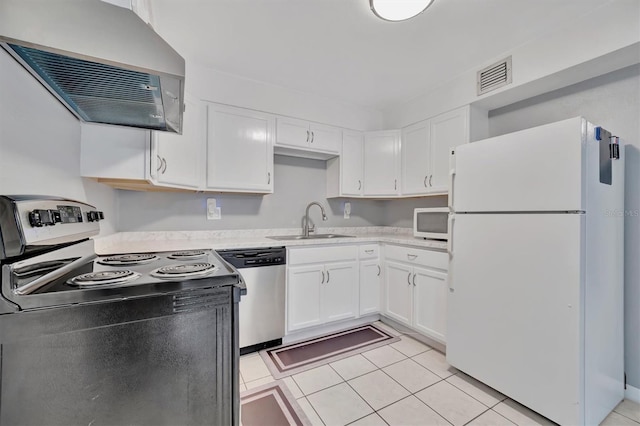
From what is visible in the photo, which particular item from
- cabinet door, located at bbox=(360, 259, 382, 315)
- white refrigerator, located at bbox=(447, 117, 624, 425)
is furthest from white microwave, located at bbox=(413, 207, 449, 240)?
cabinet door, located at bbox=(360, 259, 382, 315)

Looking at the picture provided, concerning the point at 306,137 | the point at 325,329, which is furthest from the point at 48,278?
the point at 306,137

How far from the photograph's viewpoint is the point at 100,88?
1.04m

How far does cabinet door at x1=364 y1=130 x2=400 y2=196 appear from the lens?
3.01 meters

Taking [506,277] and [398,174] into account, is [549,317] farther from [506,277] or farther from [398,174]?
[398,174]

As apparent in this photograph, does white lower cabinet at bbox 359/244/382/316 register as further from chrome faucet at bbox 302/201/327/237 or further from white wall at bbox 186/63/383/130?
white wall at bbox 186/63/383/130

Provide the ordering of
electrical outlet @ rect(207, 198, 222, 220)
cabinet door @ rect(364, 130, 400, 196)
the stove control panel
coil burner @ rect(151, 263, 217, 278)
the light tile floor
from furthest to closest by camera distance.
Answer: cabinet door @ rect(364, 130, 400, 196) → electrical outlet @ rect(207, 198, 222, 220) → the light tile floor → coil burner @ rect(151, 263, 217, 278) → the stove control panel

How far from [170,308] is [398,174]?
2.59m

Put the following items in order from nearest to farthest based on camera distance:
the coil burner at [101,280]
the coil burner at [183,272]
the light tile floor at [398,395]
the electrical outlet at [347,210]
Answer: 1. the coil burner at [101,280]
2. the coil burner at [183,272]
3. the light tile floor at [398,395]
4. the electrical outlet at [347,210]

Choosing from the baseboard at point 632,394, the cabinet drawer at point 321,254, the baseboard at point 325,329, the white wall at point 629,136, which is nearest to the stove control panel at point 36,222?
the cabinet drawer at point 321,254

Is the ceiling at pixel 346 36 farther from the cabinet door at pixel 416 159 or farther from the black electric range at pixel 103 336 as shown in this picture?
the black electric range at pixel 103 336

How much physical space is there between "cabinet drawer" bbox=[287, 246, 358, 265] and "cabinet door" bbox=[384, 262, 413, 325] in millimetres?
375

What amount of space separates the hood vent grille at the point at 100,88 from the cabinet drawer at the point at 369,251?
1901 mm

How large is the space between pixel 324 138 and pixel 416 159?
958 millimetres

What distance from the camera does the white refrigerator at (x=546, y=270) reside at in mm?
1371
